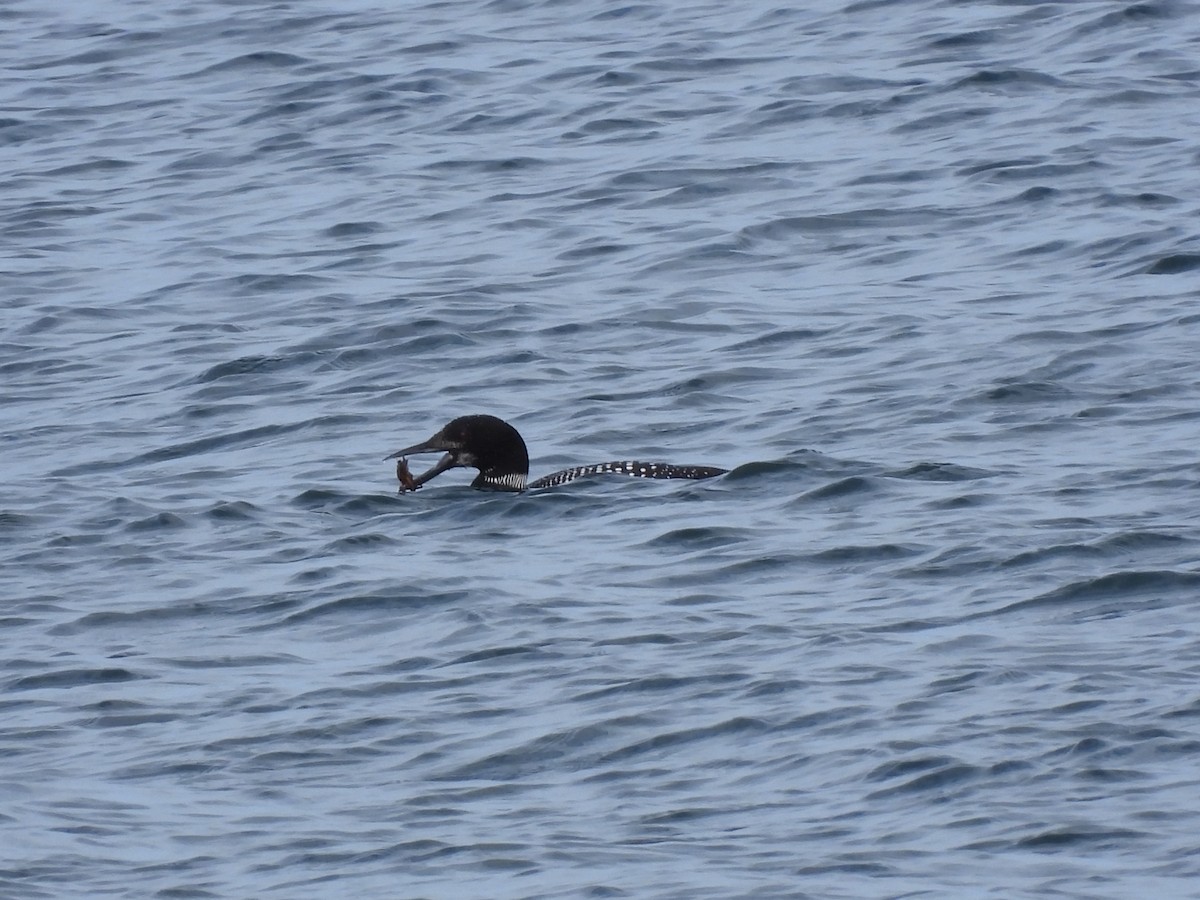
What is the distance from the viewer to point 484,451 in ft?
43.0

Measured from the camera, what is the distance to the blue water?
8.51m

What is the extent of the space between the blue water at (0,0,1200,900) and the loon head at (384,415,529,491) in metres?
0.13

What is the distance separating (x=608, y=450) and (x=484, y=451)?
87cm

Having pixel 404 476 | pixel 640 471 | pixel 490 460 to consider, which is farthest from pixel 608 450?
pixel 404 476

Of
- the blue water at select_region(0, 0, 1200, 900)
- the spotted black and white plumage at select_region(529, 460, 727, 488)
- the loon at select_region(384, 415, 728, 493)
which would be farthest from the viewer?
the loon at select_region(384, 415, 728, 493)

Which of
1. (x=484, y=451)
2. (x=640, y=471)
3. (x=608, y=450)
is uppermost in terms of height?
(x=484, y=451)

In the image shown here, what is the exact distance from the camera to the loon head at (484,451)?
42.8 feet

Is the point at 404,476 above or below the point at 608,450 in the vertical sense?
above

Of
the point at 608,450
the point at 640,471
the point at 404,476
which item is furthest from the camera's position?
the point at 608,450

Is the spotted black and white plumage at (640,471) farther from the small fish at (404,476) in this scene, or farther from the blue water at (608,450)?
the small fish at (404,476)

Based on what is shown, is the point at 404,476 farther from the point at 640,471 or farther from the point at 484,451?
the point at 640,471

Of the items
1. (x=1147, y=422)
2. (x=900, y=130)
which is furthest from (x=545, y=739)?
(x=900, y=130)

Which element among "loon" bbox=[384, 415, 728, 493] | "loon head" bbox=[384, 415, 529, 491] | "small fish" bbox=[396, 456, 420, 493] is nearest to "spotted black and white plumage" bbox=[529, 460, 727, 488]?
"loon" bbox=[384, 415, 728, 493]

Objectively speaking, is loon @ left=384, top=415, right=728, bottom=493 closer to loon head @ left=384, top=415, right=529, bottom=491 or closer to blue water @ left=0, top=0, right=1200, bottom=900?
loon head @ left=384, top=415, right=529, bottom=491
